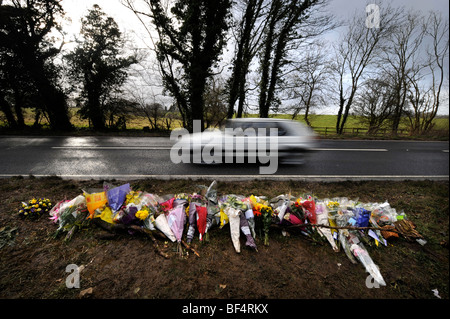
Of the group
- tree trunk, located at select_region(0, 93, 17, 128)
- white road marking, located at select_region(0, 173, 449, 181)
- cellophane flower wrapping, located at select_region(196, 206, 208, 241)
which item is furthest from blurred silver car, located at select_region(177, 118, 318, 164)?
tree trunk, located at select_region(0, 93, 17, 128)

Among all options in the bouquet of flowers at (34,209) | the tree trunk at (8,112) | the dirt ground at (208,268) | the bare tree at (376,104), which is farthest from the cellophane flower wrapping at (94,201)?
the bare tree at (376,104)

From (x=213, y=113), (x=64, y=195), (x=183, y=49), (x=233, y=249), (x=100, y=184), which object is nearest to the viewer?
(x=233, y=249)

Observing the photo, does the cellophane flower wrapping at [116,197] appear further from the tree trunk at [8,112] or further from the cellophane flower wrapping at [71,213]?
the tree trunk at [8,112]

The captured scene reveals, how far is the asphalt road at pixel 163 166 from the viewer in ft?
14.6

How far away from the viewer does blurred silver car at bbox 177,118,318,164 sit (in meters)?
5.10

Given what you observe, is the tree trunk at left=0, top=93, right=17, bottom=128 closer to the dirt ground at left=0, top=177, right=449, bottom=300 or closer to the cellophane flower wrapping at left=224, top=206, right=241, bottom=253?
the dirt ground at left=0, top=177, right=449, bottom=300

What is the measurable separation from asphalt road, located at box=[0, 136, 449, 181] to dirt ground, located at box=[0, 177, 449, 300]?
208cm

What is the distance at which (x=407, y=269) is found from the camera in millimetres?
1997

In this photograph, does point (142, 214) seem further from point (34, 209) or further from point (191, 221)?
point (34, 209)

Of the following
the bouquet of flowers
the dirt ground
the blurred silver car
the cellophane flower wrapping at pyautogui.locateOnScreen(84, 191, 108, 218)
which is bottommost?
the dirt ground

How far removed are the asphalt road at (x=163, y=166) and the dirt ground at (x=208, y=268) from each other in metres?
2.08
